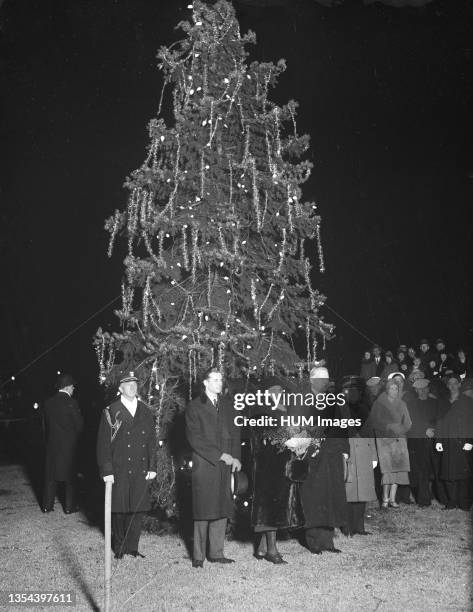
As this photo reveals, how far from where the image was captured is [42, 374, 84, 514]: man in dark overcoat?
1141cm

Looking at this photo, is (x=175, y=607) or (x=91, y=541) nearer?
(x=175, y=607)

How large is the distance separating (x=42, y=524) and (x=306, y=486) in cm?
452

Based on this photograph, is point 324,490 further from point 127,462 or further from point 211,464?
point 127,462

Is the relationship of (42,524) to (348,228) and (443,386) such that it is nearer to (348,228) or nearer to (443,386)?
(443,386)

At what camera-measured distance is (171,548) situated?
29.1 ft

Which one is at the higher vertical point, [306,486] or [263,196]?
[263,196]

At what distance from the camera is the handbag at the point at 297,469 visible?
26.6 ft

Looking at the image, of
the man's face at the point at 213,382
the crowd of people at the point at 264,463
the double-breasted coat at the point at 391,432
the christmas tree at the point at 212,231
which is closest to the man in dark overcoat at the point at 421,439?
the double-breasted coat at the point at 391,432

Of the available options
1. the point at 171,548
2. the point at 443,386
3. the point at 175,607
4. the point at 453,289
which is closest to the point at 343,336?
the point at 453,289

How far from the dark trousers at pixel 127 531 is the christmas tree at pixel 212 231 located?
97cm

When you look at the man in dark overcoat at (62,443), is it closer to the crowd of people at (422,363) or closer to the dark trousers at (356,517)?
the dark trousers at (356,517)

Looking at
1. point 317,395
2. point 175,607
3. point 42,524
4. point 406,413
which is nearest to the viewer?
point 175,607

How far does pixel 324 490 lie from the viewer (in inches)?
329

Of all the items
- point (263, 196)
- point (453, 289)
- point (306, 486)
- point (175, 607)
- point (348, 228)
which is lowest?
point (175, 607)
